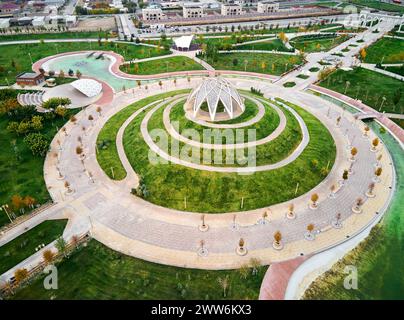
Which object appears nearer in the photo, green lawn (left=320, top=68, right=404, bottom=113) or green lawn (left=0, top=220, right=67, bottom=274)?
green lawn (left=0, top=220, right=67, bottom=274)

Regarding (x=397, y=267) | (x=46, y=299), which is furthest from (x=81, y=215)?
(x=397, y=267)

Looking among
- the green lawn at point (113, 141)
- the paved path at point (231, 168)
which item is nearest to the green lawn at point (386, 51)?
the paved path at point (231, 168)

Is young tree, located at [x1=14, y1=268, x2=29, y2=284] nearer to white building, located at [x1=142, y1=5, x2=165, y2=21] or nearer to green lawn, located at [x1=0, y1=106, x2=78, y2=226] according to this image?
green lawn, located at [x1=0, y1=106, x2=78, y2=226]

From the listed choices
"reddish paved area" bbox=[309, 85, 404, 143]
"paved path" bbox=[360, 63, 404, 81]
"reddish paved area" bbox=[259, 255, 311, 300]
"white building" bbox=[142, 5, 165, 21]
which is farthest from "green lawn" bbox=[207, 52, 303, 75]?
"reddish paved area" bbox=[259, 255, 311, 300]

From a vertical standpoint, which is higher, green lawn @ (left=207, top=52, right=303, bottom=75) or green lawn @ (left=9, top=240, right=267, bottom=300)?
green lawn @ (left=207, top=52, right=303, bottom=75)

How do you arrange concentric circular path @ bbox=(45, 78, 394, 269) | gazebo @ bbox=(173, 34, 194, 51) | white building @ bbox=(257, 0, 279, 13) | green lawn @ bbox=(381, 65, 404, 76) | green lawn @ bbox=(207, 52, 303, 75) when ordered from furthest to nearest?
1. white building @ bbox=(257, 0, 279, 13)
2. gazebo @ bbox=(173, 34, 194, 51)
3. green lawn @ bbox=(207, 52, 303, 75)
4. green lawn @ bbox=(381, 65, 404, 76)
5. concentric circular path @ bbox=(45, 78, 394, 269)

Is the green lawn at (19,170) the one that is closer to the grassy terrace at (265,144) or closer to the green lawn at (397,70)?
the grassy terrace at (265,144)
